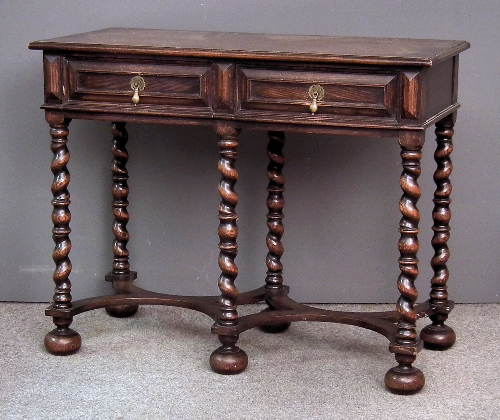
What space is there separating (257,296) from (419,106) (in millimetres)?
1083

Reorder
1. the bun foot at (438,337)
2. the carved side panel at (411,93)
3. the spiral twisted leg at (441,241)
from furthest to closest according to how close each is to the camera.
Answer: the bun foot at (438,337)
the spiral twisted leg at (441,241)
the carved side panel at (411,93)

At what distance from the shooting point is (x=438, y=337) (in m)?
3.47

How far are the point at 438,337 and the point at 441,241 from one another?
1.08 feet

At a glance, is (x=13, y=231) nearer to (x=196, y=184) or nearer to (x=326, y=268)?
(x=196, y=184)

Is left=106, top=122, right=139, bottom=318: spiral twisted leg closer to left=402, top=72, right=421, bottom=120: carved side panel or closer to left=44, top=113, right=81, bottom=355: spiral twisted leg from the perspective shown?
left=44, top=113, right=81, bottom=355: spiral twisted leg

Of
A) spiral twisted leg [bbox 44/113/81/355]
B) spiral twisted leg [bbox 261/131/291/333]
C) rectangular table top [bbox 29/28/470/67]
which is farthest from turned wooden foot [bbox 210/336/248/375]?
rectangular table top [bbox 29/28/470/67]

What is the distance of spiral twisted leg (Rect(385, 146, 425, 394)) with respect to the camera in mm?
3010

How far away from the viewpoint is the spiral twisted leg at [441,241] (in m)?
3.35

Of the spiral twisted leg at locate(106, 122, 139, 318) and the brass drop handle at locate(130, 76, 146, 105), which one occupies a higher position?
the brass drop handle at locate(130, 76, 146, 105)

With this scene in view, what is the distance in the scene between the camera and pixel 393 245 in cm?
389

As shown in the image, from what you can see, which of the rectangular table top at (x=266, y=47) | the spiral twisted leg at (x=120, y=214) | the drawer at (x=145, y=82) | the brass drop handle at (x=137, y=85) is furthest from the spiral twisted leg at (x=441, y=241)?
the spiral twisted leg at (x=120, y=214)

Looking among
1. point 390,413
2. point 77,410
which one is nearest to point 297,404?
point 390,413

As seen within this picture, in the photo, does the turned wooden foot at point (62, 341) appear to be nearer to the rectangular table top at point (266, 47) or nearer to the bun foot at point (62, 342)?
the bun foot at point (62, 342)

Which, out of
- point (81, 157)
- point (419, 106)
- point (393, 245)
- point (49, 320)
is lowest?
point (49, 320)
